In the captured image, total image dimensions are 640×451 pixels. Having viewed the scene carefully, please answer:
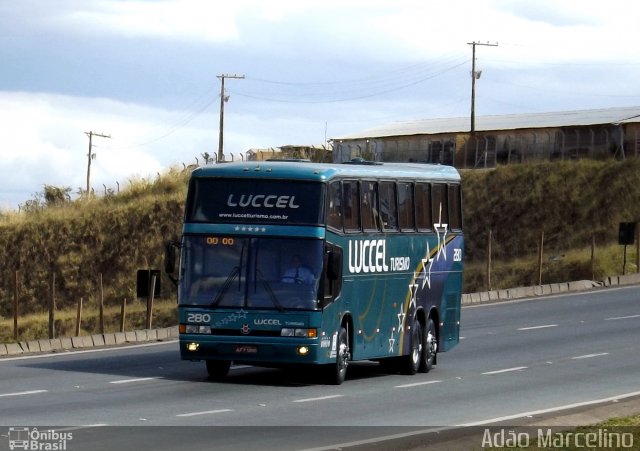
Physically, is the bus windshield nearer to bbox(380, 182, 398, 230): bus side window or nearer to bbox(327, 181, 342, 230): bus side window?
bbox(327, 181, 342, 230): bus side window

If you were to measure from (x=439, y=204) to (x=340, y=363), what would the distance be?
16.4 ft

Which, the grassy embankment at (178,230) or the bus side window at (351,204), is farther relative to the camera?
the grassy embankment at (178,230)

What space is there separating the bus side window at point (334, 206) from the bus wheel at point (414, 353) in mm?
3565

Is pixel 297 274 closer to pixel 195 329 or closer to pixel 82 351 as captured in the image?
pixel 195 329

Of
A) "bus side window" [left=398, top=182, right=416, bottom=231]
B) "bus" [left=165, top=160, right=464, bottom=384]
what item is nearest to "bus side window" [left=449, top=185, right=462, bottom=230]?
"bus side window" [left=398, top=182, right=416, bottom=231]

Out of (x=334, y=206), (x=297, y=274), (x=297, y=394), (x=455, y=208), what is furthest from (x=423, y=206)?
(x=297, y=394)

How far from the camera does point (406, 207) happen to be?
23.4 m

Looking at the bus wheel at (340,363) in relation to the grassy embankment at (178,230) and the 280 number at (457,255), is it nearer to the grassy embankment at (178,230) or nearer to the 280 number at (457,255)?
the 280 number at (457,255)

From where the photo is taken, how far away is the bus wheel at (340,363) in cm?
2081

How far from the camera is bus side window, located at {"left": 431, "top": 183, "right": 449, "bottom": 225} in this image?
2459 centimetres

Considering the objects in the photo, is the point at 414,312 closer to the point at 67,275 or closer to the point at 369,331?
the point at 369,331

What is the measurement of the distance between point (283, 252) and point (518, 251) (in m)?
54.8

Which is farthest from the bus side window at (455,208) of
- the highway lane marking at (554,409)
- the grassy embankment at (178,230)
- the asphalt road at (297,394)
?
the grassy embankment at (178,230)

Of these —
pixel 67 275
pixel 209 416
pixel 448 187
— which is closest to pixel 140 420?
pixel 209 416
